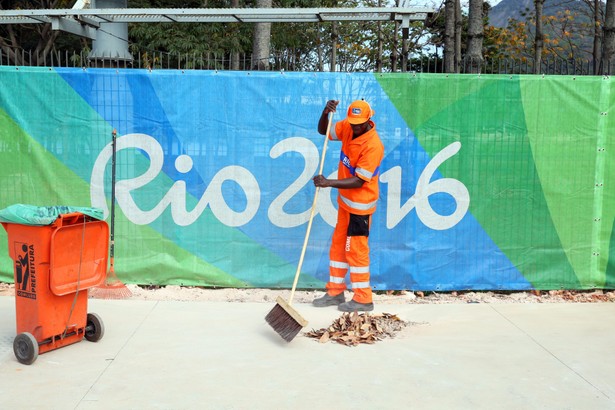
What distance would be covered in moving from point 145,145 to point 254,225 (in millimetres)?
1374

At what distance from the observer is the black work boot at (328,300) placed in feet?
21.5

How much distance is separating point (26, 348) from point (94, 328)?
0.64 metres

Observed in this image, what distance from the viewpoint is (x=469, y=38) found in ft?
36.3

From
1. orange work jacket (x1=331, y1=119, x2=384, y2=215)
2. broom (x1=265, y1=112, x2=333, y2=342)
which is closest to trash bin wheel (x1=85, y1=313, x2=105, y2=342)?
broom (x1=265, y1=112, x2=333, y2=342)

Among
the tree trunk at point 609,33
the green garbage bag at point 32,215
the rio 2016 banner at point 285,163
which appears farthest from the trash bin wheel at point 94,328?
the tree trunk at point 609,33

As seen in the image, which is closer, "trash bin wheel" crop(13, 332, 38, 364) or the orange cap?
"trash bin wheel" crop(13, 332, 38, 364)

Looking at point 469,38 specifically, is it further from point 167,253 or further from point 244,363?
point 244,363

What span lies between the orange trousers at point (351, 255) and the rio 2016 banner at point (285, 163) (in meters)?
0.48

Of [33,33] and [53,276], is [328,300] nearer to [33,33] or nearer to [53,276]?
[53,276]

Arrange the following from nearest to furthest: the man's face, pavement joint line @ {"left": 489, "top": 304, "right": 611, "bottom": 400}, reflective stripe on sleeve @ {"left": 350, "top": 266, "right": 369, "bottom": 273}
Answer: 1. pavement joint line @ {"left": 489, "top": 304, "right": 611, "bottom": 400}
2. the man's face
3. reflective stripe on sleeve @ {"left": 350, "top": 266, "right": 369, "bottom": 273}

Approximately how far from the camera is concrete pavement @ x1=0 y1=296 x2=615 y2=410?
4336 mm

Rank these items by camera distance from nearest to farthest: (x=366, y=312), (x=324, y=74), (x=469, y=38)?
(x=366, y=312)
(x=324, y=74)
(x=469, y=38)

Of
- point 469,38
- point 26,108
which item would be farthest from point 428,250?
point 469,38

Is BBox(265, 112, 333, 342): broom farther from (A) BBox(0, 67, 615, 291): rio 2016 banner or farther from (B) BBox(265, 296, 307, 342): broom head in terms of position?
(A) BBox(0, 67, 615, 291): rio 2016 banner
